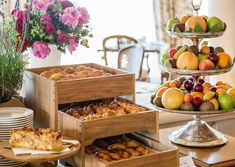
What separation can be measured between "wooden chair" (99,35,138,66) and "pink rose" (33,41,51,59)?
13.1ft

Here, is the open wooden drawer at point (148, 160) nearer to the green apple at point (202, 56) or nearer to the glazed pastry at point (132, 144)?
the glazed pastry at point (132, 144)

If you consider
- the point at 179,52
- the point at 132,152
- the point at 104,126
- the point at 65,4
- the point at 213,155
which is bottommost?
the point at 213,155

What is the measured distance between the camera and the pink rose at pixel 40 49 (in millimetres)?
2033

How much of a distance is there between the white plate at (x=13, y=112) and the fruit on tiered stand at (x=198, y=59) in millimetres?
670

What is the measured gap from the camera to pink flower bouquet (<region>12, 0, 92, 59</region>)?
6.66ft

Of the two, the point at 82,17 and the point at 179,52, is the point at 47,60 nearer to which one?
the point at 82,17

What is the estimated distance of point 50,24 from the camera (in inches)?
79.8

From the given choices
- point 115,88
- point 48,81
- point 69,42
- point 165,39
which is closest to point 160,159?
point 115,88

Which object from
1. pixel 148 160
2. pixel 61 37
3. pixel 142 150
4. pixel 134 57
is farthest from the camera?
pixel 134 57

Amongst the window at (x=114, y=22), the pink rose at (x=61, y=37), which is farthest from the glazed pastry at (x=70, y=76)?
the window at (x=114, y=22)

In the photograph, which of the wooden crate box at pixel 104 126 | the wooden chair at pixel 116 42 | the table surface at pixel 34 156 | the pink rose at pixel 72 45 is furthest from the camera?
the wooden chair at pixel 116 42

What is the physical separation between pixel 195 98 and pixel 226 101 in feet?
0.41

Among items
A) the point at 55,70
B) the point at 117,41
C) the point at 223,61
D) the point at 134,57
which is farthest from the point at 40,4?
the point at 117,41

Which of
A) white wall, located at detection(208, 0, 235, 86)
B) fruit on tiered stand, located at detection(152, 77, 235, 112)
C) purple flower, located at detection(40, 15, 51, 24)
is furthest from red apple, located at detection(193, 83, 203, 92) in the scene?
white wall, located at detection(208, 0, 235, 86)
